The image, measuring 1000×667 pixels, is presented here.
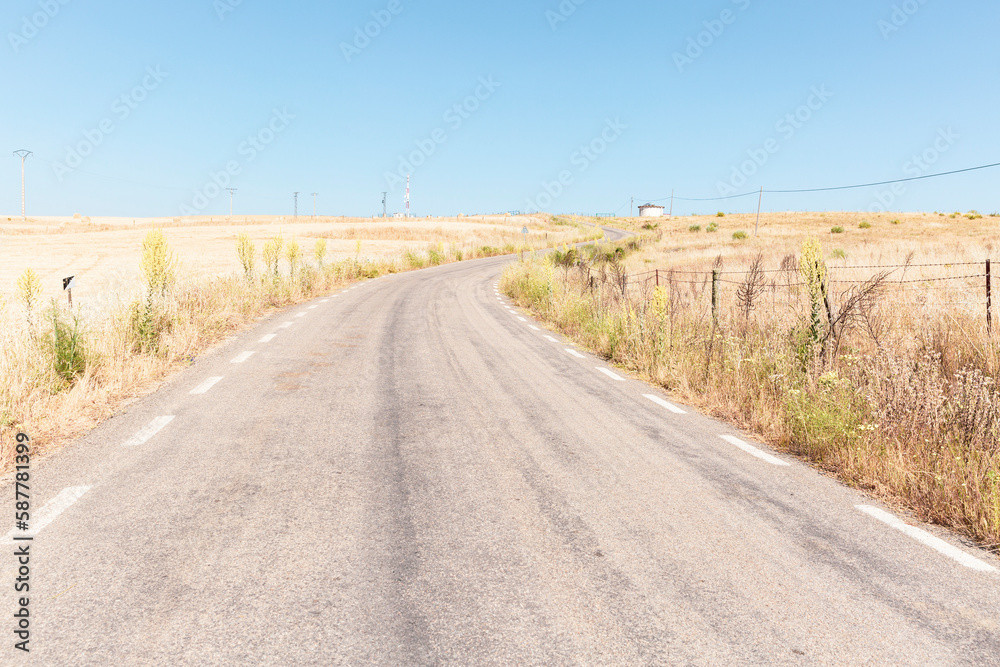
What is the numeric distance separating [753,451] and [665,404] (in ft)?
5.94

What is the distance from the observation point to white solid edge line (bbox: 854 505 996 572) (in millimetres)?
3344

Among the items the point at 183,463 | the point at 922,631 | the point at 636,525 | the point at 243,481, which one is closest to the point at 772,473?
the point at 636,525

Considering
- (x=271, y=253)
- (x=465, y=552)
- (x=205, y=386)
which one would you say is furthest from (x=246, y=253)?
(x=465, y=552)

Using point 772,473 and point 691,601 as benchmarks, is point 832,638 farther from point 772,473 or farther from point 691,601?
point 772,473

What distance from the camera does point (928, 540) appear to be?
12.0ft

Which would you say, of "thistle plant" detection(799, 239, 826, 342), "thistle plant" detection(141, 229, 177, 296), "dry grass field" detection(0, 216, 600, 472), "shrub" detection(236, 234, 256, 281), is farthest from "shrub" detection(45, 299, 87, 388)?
"shrub" detection(236, 234, 256, 281)

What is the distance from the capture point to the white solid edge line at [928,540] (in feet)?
11.0

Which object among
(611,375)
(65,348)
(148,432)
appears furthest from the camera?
A: (611,375)

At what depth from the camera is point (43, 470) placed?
4410mm

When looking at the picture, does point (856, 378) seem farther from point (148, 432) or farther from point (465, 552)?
point (148, 432)

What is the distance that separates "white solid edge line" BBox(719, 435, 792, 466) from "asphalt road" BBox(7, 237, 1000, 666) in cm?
3

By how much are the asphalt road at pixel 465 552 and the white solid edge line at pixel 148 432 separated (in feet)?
0.12

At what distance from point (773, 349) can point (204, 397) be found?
21.9 feet

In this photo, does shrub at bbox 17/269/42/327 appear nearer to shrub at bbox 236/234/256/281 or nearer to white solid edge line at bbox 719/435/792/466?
white solid edge line at bbox 719/435/792/466
